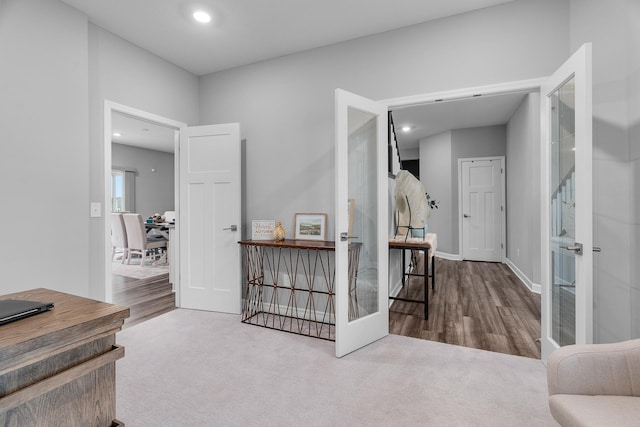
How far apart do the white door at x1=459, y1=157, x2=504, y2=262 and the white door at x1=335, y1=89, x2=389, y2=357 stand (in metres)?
4.41

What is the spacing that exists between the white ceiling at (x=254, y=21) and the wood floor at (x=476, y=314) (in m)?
2.73

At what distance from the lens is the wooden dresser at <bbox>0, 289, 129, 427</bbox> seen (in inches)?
27.6

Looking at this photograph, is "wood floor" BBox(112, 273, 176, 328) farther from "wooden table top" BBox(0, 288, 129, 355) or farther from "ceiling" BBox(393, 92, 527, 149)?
"ceiling" BBox(393, 92, 527, 149)

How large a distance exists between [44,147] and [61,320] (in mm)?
2192

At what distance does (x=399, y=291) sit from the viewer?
14.2ft

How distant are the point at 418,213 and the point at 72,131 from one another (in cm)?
325

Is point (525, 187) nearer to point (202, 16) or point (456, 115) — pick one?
point (456, 115)

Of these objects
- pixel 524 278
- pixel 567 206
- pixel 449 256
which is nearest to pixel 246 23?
pixel 567 206

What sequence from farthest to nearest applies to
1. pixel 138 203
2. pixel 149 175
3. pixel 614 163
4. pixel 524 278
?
1. pixel 149 175
2. pixel 138 203
3. pixel 524 278
4. pixel 614 163

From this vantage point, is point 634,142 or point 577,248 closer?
point 577,248

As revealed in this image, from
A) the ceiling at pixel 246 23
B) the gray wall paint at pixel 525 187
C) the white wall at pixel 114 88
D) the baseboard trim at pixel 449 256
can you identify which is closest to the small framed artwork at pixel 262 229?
the white wall at pixel 114 88

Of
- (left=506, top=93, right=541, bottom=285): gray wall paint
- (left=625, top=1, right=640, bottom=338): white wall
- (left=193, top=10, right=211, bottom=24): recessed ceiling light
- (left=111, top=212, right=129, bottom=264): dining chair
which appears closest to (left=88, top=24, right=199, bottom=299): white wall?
(left=193, top=10, right=211, bottom=24): recessed ceiling light

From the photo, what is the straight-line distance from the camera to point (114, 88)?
2.97 meters

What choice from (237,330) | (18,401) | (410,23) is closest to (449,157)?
(410,23)
